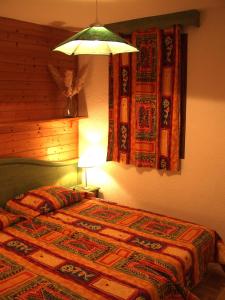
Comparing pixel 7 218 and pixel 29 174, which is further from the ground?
pixel 29 174

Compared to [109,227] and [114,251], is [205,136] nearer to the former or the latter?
[109,227]

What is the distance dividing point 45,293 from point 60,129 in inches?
91.5

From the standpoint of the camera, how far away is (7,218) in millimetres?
2977

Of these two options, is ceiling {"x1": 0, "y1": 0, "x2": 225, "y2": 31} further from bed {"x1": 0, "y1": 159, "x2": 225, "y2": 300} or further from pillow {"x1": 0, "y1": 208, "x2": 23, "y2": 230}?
pillow {"x1": 0, "y1": 208, "x2": 23, "y2": 230}

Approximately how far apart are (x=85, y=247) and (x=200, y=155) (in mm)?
1527

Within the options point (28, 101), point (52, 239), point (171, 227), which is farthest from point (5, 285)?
point (28, 101)

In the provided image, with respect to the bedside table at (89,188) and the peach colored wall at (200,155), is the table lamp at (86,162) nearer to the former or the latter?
the bedside table at (89,188)

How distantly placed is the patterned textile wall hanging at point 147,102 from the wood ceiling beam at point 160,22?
69mm

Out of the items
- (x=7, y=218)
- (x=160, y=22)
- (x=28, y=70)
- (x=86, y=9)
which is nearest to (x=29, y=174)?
(x=7, y=218)

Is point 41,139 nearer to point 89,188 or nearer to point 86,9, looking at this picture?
point 89,188

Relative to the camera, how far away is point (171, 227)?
2.96 meters

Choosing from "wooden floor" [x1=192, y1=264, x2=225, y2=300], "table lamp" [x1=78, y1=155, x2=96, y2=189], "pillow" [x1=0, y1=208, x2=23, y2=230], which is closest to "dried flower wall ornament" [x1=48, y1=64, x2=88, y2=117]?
"table lamp" [x1=78, y1=155, x2=96, y2=189]

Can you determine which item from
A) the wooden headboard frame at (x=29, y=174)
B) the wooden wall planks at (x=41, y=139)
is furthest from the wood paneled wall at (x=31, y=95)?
the wooden headboard frame at (x=29, y=174)

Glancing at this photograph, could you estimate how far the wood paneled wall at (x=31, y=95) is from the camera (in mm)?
3369
